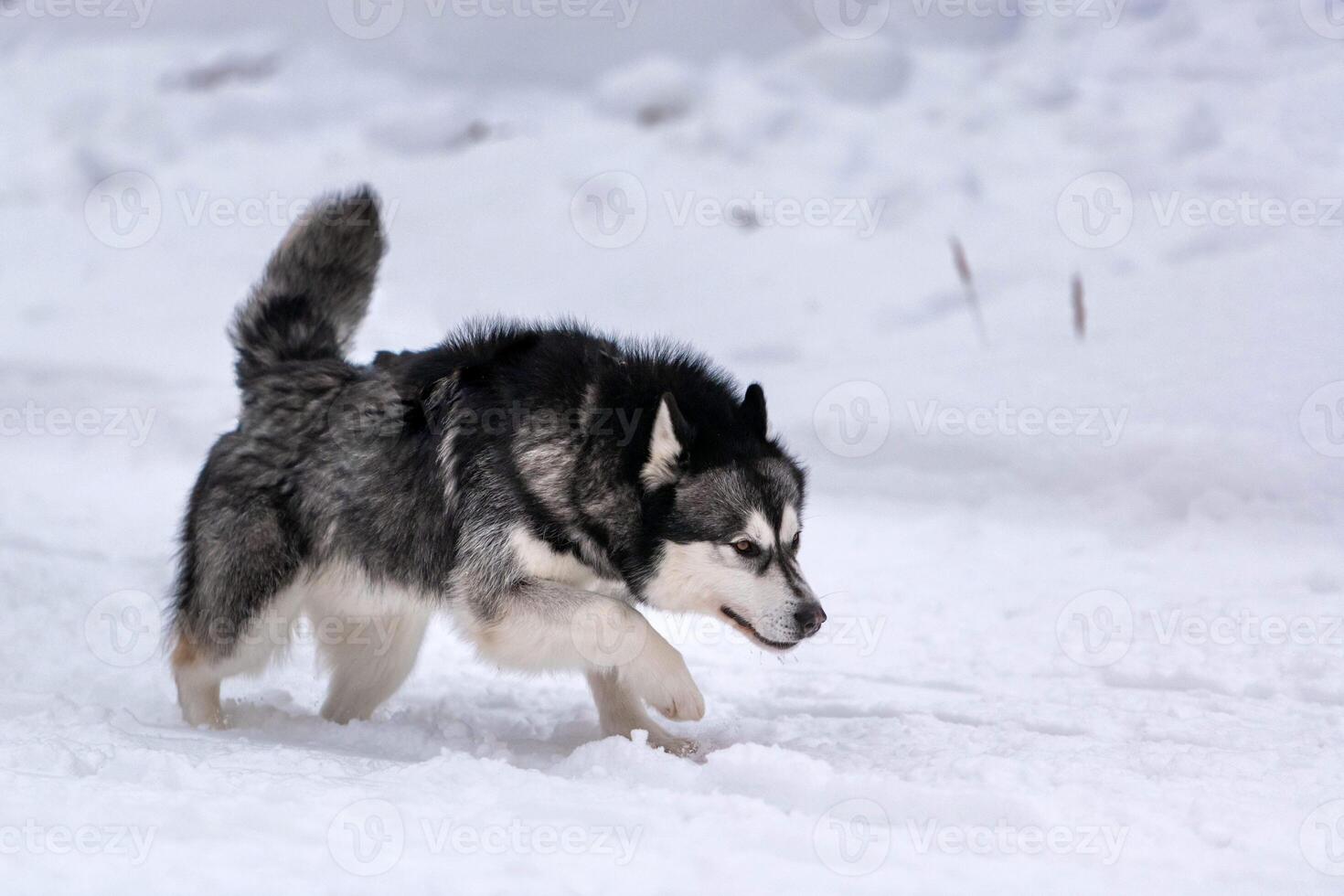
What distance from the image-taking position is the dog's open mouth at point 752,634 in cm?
447

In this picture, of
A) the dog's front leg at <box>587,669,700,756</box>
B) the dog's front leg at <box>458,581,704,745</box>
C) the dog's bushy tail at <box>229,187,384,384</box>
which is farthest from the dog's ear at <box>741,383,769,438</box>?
the dog's bushy tail at <box>229,187,384,384</box>

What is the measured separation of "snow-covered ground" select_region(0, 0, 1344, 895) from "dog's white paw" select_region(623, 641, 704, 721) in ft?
1.39

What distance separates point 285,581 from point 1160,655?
12.8 ft

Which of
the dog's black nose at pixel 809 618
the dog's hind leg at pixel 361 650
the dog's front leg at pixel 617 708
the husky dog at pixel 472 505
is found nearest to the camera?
the dog's black nose at pixel 809 618

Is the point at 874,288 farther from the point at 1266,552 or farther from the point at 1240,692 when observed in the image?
the point at 1240,692

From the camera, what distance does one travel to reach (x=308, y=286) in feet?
18.3

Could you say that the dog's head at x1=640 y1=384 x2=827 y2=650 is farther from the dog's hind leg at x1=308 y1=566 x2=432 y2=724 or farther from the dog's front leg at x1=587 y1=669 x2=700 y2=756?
the dog's hind leg at x1=308 y1=566 x2=432 y2=724

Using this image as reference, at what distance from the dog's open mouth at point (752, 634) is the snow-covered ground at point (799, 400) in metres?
0.37

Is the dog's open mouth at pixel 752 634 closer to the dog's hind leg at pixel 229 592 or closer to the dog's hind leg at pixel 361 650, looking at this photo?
the dog's hind leg at pixel 361 650

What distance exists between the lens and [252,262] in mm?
12914

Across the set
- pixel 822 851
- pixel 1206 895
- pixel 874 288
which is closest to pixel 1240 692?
pixel 1206 895

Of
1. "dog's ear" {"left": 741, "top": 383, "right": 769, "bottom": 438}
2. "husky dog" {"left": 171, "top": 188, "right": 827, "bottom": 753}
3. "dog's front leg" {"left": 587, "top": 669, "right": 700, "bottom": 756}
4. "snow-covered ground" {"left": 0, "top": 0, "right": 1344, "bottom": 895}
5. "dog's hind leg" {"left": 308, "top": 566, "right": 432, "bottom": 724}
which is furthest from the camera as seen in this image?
"dog's hind leg" {"left": 308, "top": 566, "right": 432, "bottom": 724}

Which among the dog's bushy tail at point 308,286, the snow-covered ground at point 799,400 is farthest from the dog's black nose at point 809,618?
the dog's bushy tail at point 308,286

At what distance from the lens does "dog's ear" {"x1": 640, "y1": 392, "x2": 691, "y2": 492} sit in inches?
177
